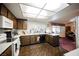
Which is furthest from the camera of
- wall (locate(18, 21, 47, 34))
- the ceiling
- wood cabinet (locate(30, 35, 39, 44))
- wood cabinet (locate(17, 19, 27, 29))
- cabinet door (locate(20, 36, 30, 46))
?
wall (locate(18, 21, 47, 34))

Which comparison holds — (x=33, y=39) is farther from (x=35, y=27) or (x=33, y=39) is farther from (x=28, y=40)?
(x=35, y=27)

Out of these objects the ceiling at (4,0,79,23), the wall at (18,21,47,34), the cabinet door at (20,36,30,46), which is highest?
the ceiling at (4,0,79,23)

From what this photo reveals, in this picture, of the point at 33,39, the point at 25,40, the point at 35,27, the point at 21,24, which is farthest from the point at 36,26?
the point at 25,40

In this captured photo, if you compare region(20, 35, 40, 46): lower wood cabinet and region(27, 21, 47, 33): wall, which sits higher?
region(27, 21, 47, 33): wall

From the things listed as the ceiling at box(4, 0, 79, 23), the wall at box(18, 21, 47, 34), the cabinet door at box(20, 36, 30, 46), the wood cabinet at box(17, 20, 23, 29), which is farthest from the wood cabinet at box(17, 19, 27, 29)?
the ceiling at box(4, 0, 79, 23)

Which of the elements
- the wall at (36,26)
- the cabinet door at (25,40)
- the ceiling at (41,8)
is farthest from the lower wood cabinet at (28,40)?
the ceiling at (41,8)

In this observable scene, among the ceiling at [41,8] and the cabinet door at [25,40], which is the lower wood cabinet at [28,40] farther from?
the ceiling at [41,8]

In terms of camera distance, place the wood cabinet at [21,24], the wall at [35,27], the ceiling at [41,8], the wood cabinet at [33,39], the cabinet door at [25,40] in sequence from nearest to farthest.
Answer: the ceiling at [41,8], the cabinet door at [25,40], the wood cabinet at [21,24], the wood cabinet at [33,39], the wall at [35,27]

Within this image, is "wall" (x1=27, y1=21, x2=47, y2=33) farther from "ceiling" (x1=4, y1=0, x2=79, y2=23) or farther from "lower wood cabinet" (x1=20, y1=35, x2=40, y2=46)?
"ceiling" (x1=4, y1=0, x2=79, y2=23)

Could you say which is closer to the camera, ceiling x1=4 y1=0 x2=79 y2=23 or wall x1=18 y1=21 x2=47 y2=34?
ceiling x1=4 y1=0 x2=79 y2=23

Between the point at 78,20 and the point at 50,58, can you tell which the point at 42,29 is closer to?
the point at 78,20

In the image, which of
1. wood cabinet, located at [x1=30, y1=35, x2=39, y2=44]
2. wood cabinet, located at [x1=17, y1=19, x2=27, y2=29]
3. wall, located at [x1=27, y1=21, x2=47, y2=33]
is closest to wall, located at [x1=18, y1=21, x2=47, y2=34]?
wall, located at [x1=27, y1=21, x2=47, y2=33]

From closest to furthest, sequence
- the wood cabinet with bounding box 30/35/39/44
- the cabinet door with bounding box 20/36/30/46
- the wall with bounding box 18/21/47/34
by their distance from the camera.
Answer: the cabinet door with bounding box 20/36/30/46, the wood cabinet with bounding box 30/35/39/44, the wall with bounding box 18/21/47/34

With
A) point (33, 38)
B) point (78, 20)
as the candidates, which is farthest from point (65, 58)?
point (33, 38)
